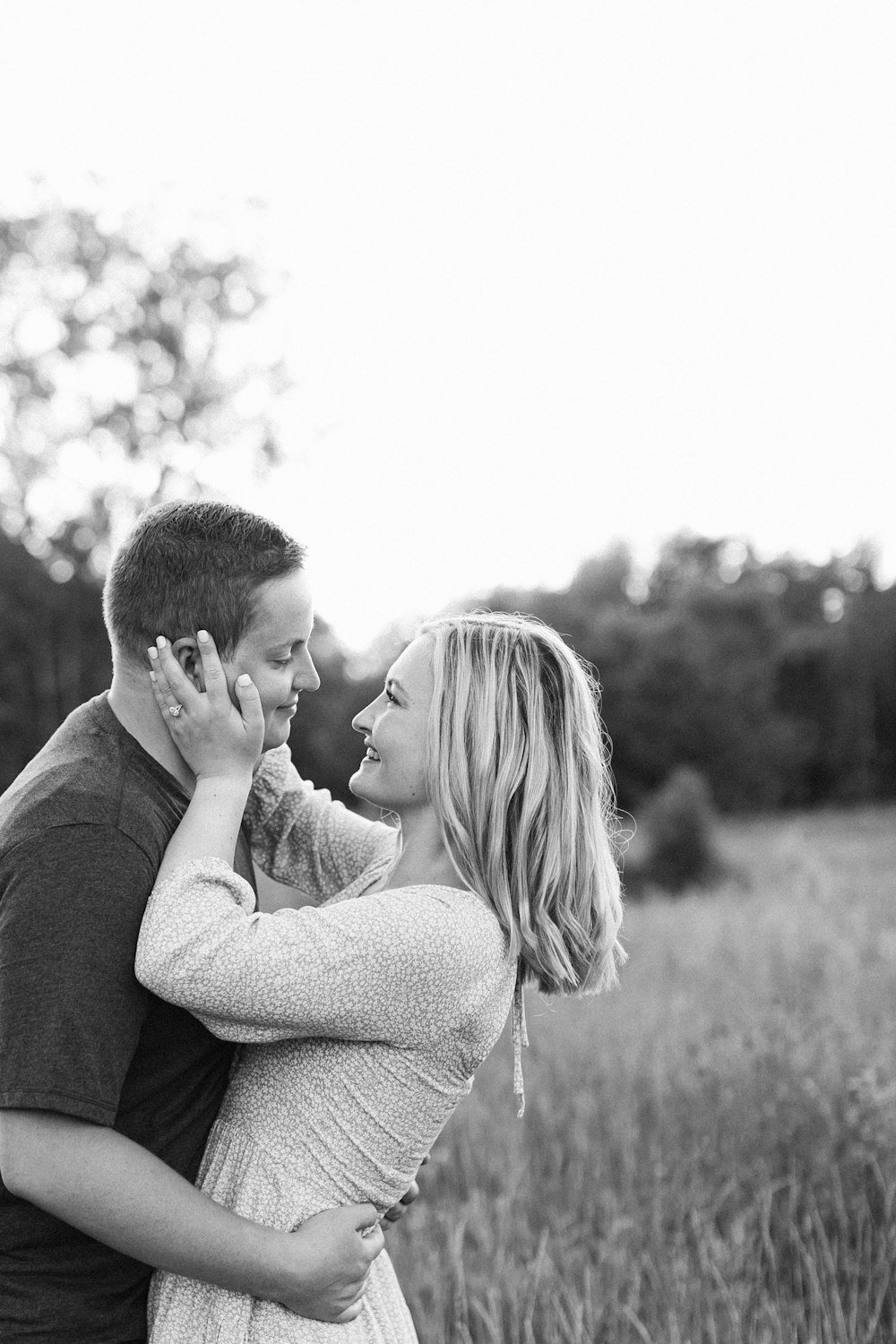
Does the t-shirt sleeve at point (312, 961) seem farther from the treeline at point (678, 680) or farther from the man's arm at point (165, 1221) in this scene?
the treeline at point (678, 680)

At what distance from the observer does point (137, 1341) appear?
1.89m

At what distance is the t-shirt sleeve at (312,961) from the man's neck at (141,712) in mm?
305

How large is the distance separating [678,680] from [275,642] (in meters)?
26.2

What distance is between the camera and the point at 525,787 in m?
2.06

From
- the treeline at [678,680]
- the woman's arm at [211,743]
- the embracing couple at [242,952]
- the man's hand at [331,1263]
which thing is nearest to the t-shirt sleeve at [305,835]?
the embracing couple at [242,952]

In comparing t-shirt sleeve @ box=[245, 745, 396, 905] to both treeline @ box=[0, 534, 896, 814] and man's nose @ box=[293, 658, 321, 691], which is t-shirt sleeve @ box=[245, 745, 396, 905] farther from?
treeline @ box=[0, 534, 896, 814]

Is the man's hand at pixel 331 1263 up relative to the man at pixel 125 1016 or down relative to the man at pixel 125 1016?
down

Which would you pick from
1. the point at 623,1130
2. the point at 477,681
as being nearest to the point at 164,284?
the point at 623,1130

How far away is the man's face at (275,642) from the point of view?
1981 mm

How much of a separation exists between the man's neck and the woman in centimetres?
6

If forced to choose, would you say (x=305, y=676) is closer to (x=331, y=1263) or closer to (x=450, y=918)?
(x=450, y=918)

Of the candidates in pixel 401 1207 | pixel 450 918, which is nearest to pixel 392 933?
pixel 450 918

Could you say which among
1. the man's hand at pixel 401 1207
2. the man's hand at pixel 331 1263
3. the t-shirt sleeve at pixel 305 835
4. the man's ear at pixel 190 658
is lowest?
the man's hand at pixel 401 1207

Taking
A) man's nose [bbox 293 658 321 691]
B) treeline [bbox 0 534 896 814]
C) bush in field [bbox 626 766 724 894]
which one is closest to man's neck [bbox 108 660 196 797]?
man's nose [bbox 293 658 321 691]
